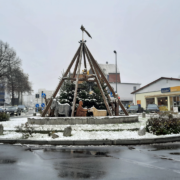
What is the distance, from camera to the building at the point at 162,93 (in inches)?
1683

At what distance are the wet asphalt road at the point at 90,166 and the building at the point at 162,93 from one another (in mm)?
35383

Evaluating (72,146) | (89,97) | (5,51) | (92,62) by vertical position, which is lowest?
(72,146)

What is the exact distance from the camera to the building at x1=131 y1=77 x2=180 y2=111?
42750mm

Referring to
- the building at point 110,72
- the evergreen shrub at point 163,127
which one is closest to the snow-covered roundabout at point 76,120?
the evergreen shrub at point 163,127

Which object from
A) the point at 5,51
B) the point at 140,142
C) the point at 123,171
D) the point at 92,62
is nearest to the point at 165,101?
the point at 92,62

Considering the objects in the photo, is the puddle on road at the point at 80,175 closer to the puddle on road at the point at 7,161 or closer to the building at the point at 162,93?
the puddle on road at the point at 7,161

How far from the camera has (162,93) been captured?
45.5 metres

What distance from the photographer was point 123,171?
19.0 ft

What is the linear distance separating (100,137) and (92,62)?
10.6 meters

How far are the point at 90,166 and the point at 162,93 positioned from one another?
41790 millimetres

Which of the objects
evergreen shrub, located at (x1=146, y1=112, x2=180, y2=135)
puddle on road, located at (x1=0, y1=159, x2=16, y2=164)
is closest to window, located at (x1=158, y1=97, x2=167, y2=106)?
evergreen shrub, located at (x1=146, y1=112, x2=180, y2=135)

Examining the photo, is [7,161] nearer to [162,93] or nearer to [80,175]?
[80,175]

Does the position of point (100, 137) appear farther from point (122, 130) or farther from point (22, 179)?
point (22, 179)

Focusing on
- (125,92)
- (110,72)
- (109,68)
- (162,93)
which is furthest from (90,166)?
(109,68)
